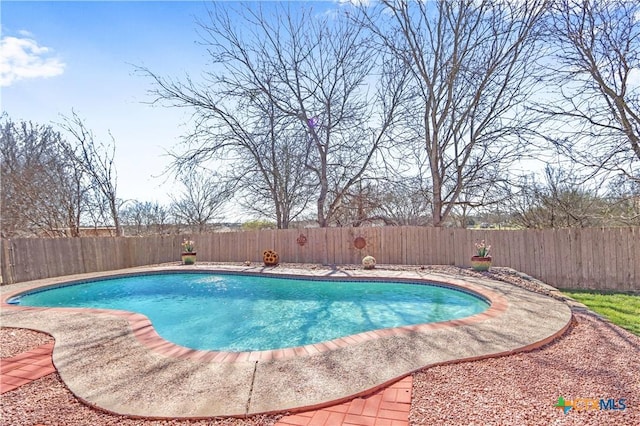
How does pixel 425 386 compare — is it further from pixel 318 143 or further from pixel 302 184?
pixel 302 184

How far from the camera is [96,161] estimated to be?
12.2 m

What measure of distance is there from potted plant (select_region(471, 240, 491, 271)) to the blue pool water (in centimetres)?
167

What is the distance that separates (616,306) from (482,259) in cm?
248

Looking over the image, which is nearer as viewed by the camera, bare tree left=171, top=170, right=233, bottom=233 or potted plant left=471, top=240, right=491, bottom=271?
potted plant left=471, top=240, right=491, bottom=271

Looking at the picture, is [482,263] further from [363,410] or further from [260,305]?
[363,410]

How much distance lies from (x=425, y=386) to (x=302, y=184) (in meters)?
10.4

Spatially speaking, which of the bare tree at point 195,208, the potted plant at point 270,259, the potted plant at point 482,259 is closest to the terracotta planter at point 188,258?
the potted plant at point 270,259

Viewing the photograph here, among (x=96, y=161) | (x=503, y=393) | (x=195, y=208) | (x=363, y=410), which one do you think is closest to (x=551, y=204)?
(x=503, y=393)

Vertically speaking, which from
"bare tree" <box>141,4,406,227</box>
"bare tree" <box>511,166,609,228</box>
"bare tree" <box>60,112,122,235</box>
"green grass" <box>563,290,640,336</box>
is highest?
"bare tree" <box>141,4,406,227</box>

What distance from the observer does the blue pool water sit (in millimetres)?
4199

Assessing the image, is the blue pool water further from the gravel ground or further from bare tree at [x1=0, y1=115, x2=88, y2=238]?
bare tree at [x1=0, y1=115, x2=88, y2=238]

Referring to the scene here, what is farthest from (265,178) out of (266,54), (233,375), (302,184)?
(233,375)

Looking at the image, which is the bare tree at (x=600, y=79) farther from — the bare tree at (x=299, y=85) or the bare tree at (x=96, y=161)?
the bare tree at (x=96, y=161)

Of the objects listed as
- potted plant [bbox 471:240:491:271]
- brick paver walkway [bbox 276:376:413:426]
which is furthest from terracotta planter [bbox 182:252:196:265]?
brick paver walkway [bbox 276:376:413:426]
